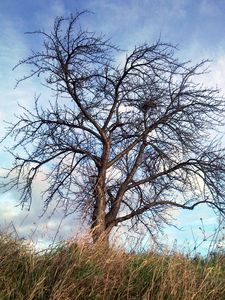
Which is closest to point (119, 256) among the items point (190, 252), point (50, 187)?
point (190, 252)

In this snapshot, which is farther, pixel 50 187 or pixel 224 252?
pixel 50 187

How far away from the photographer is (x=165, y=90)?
19562 millimetres

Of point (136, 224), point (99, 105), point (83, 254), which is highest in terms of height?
point (99, 105)

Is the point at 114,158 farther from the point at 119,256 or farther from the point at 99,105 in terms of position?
the point at 119,256

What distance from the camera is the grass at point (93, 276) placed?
257 inches

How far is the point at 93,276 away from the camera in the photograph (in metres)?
6.88

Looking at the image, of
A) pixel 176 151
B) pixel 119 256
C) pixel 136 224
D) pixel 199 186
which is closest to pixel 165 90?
pixel 176 151

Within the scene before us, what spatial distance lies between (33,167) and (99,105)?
10.5 ft

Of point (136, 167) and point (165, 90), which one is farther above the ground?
point (165, 90)

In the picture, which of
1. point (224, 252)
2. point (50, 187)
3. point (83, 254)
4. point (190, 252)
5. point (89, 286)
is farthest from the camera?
point (50, 187)

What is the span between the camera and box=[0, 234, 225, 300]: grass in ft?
21.4

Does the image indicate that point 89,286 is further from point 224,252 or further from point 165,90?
point 165,90

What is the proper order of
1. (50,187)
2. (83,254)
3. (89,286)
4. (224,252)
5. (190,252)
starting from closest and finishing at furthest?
1. (89,286)
2. (83,254)
3. (190,252)
4. (224,252)
5. (50,187)

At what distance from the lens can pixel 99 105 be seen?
781 inches
